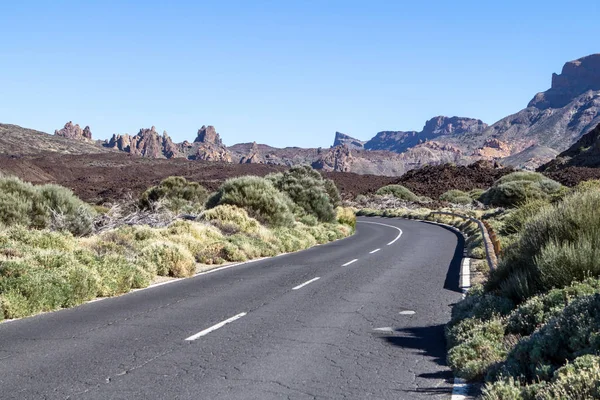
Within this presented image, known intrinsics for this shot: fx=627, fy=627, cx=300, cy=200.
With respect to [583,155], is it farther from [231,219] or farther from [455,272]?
[455,272]

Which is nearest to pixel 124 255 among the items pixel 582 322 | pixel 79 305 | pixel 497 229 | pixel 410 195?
pixel 79 305

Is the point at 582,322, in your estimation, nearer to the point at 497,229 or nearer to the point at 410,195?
the point at 497,229

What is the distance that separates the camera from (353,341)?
27.3 ft

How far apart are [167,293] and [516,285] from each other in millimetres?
6851

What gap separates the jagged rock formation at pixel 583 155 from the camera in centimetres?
9512

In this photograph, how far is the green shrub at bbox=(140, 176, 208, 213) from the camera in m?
34.8

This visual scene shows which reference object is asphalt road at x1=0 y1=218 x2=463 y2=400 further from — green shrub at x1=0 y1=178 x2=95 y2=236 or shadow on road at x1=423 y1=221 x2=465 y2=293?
green shrub at x1=0 y1=178 x2=95 y2=236

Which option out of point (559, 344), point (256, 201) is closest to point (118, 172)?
point (256, 201)

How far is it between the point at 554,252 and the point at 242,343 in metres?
4.42

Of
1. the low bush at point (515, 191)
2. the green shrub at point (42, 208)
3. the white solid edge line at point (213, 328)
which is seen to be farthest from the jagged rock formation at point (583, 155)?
the white solid edge line at point (213, 328)

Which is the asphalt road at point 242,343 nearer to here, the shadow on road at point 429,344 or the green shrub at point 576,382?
the shadow on road at point 429,344

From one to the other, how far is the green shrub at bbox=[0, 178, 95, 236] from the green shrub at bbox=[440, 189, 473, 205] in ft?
182

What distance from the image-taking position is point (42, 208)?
20969mm

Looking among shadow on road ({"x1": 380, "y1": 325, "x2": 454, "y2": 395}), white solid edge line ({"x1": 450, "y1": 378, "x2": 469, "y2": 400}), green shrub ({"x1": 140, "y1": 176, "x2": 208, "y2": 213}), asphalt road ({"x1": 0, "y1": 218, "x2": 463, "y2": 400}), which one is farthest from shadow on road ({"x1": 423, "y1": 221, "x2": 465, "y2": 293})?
green shrub ({"x1": 140, "y1": 176, "x2": 208, "y2": 213})
